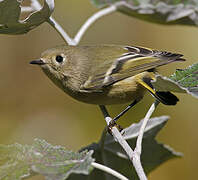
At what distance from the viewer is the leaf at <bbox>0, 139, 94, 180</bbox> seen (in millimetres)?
1194

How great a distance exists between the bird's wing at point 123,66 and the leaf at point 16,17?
535 mm

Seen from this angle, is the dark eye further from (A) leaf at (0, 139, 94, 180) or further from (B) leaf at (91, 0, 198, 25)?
(A) leaf at (0, 139, 94, 180)

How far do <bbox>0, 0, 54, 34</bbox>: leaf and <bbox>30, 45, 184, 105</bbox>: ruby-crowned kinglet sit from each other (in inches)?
14.6

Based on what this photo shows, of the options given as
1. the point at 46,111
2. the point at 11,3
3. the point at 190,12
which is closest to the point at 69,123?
the point at 46,111

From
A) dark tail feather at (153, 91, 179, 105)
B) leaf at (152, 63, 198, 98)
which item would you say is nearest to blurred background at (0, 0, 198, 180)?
dark tail feather at (153, 91, 179, 105)

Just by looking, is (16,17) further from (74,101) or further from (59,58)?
(74,101)

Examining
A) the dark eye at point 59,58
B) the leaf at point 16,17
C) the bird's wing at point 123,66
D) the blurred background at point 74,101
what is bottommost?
the blurred background at point 74,101

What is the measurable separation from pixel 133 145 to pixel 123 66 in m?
0.41

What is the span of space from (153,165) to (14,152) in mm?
874

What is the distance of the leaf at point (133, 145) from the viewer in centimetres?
189

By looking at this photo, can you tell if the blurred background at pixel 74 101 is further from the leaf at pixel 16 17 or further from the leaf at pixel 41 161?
the leaf at pixel 41 161

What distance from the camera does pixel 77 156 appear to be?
133 centimetres

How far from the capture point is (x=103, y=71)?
7.06ft

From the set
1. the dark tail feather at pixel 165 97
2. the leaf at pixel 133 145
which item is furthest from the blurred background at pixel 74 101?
the dark tail feather at pixel 165 97
